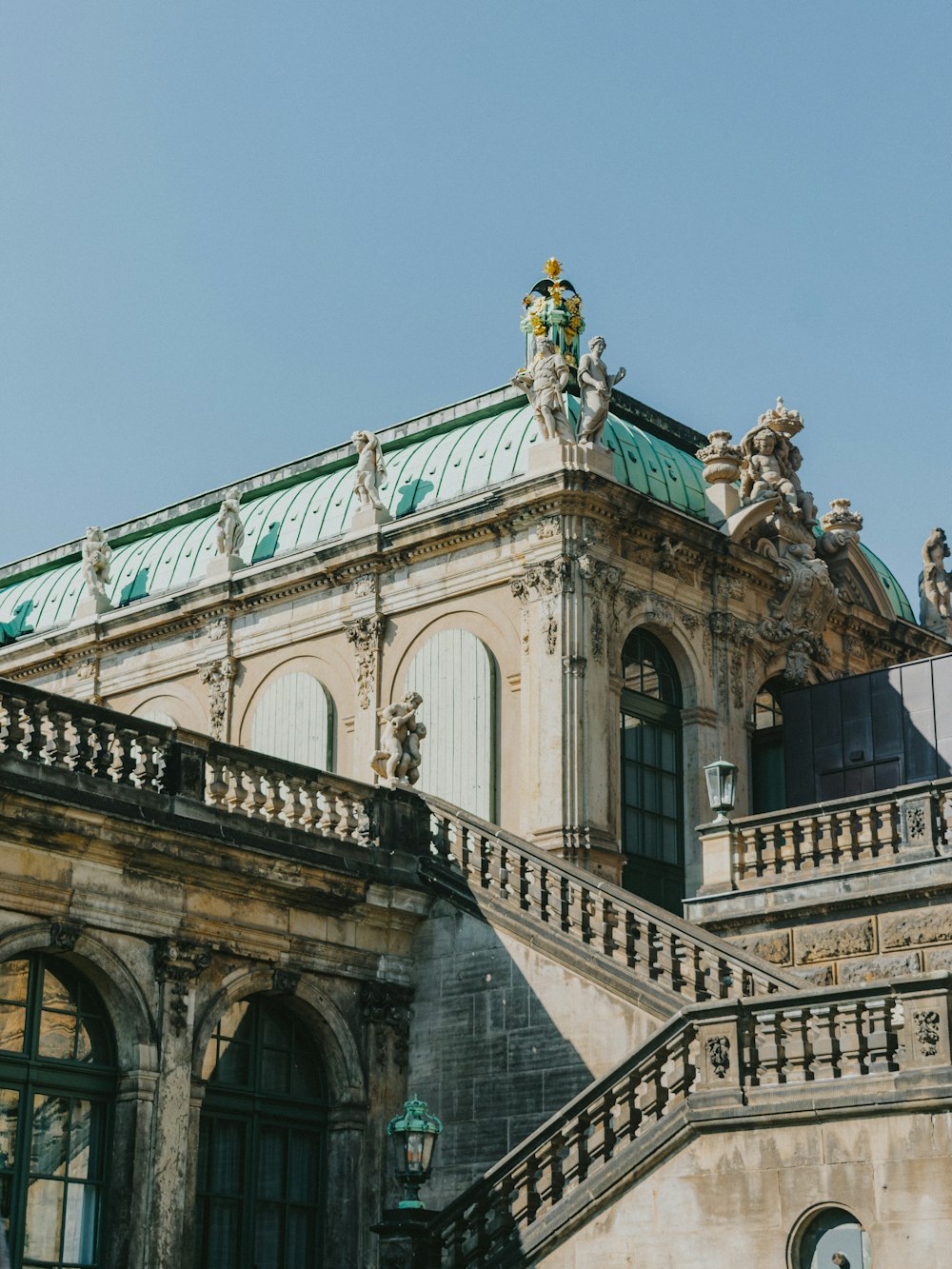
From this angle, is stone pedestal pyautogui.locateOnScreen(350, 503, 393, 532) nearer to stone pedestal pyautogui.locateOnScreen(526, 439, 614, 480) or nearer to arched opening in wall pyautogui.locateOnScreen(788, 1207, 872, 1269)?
stone pedestal pyautogui.locateOnScreen(526, 439, 614, 480)

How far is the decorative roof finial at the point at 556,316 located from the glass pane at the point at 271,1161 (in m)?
15.9

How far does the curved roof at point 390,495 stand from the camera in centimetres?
3206

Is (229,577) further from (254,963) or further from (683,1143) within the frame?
(683,1143)

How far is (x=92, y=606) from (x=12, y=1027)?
1732 centimetres

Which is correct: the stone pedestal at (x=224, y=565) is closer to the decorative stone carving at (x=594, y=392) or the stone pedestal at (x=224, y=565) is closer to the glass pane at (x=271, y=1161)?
the decorative stone carving at (x=594, y=392)

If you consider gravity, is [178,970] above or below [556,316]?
below

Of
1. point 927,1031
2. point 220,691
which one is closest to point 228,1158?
point 927,1031

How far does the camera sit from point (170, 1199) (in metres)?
20.3

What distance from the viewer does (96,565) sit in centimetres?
3694

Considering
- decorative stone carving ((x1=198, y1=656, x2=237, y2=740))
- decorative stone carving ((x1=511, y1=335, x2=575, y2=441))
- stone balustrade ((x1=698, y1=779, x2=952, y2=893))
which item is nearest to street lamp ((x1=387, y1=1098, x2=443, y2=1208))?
stone balustrade ((x1=698, y1=779, x2=952, y2=893))

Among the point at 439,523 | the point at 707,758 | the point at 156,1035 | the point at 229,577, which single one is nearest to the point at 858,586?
the point at 707,758

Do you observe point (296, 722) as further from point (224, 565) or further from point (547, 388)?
point (547, 388)

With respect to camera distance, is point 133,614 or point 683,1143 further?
point 133,614

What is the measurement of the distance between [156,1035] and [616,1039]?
193 inches
